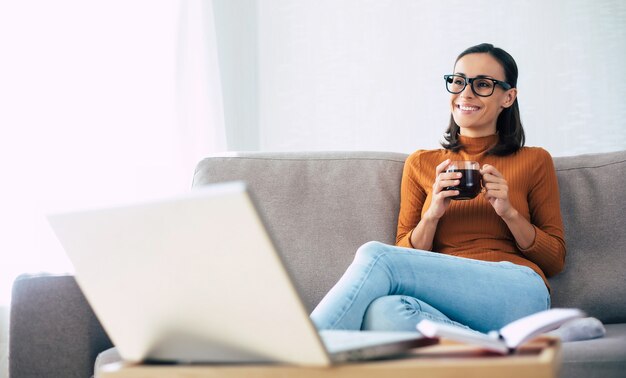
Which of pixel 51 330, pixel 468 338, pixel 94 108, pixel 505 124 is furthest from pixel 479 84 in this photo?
pixel 94 108

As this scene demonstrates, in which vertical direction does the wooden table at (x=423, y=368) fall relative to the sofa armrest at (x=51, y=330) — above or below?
above

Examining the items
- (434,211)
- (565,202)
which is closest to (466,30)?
(565,202)

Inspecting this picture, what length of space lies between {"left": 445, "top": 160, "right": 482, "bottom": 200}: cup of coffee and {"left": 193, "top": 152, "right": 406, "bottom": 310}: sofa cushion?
39 cm

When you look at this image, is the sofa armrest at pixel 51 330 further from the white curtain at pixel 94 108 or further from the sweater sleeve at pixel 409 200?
the white curtain at pixel 94 108

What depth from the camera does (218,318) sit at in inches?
38.9

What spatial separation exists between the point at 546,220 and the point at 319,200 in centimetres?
69

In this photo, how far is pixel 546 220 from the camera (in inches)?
88.0

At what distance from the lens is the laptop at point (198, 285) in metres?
0.90

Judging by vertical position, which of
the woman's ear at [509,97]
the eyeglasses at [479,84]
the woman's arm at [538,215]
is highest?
the eyeglasses at [479,84]

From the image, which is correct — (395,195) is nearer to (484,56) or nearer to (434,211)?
(434,211)

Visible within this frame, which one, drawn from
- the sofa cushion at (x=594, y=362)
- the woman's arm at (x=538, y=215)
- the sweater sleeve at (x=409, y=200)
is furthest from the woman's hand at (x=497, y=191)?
the sofa cushion at (x=594, y=362)

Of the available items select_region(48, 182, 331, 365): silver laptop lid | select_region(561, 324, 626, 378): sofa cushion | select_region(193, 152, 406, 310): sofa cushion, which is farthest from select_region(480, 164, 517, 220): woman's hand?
select_region(48, 182, 331, 365): silver laptop lid

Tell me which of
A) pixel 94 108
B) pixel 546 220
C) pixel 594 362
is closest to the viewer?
pixel 594 362

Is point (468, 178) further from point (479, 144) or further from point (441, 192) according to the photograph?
point (479, 144)
